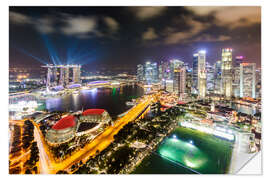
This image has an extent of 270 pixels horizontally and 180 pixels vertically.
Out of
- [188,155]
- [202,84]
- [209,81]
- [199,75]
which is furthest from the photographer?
[199,75]

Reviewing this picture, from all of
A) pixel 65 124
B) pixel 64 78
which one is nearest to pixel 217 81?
pixel 65 124

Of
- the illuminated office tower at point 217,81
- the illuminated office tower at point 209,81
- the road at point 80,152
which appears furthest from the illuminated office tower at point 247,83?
the road at point 80,152

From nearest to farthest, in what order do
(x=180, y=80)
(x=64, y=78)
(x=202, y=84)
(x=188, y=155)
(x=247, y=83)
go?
(x=188, y=155)
(x=247, y=83)
(x=64, y=78)
(x=202, y=84)
(x=180, y=80)

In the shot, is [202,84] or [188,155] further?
[202,84]

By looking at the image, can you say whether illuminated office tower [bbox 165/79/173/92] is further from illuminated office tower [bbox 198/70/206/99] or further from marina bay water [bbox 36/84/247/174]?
marina bay water [bbox 36/84/247/174]

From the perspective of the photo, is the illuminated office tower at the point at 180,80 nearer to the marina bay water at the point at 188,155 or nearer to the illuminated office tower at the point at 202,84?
the illuminated office tower at the point at 202,84

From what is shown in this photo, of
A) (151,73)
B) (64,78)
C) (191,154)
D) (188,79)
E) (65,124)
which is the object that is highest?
(151,73)

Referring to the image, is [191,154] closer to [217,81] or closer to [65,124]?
[65,124]

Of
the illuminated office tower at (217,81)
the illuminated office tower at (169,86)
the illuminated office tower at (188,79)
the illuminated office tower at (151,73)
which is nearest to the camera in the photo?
the illuminated office tower at (217,81)

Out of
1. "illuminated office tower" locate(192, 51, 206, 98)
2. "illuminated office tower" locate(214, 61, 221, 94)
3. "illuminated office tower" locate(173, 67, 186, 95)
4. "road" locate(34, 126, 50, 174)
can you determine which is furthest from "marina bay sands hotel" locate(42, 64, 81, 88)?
"illuminated office tower" locate(214, 61, 221, 94)
